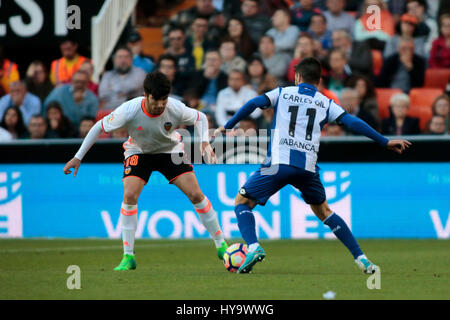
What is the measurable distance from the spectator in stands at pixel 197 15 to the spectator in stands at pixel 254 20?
0.49 meters

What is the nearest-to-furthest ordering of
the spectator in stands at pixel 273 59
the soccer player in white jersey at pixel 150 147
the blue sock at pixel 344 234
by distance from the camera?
the blue sock at pixel 344 234 < the soccer player in white jersey at pixel 150 147 < the spectator in stands at pixel 273 59

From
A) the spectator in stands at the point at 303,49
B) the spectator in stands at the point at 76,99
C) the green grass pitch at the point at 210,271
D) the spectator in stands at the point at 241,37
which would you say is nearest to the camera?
A: the green grass pitch at the point at 210,271

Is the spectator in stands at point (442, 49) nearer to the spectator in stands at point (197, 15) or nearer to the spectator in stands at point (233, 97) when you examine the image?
the spectator in stands at point (233, 97)

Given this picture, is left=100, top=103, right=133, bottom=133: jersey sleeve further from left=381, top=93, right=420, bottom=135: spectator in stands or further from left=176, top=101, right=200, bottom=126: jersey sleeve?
left=381, top=93, right=420, bottom=135: spectator in stands

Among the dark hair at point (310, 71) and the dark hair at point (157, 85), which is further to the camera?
the dark hair at point (157, 85)

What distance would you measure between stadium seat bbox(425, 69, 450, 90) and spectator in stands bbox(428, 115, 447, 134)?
6.21 feet

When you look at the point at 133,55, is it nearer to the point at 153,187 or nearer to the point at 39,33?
the point at 39,33

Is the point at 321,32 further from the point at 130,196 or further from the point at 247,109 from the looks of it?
the point at 247,109

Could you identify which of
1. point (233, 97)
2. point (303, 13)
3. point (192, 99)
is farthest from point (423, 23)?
point (192, 99)

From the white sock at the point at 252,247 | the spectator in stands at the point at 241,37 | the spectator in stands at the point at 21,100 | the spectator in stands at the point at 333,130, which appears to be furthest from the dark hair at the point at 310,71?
the spectator in stands at the point at 21,100

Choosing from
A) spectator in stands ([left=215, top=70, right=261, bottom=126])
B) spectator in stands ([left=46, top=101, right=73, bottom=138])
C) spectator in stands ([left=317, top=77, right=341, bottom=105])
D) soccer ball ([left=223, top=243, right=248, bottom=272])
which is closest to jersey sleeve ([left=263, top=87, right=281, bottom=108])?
soccer ball ([left=223, top=243, right=248, bottom=272])

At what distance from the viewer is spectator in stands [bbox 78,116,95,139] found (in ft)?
45.9

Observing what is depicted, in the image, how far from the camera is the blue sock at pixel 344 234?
8.07 metres

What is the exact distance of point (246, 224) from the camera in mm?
8125
